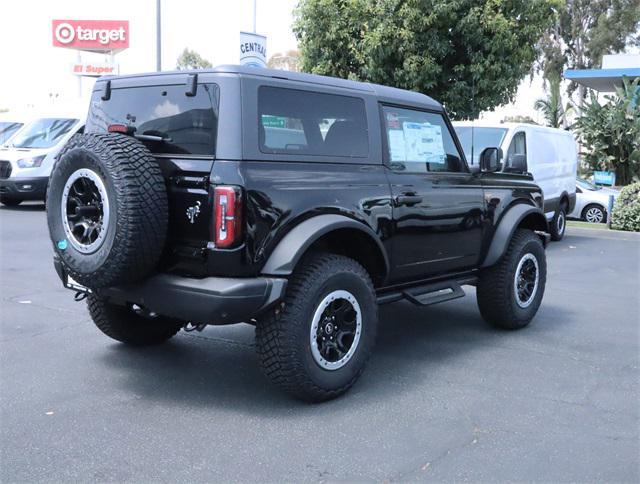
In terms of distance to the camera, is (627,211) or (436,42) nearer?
(627,211)

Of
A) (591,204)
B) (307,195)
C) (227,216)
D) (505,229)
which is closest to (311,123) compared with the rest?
(307,195)

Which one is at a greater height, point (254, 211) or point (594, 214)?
point (254, 211)

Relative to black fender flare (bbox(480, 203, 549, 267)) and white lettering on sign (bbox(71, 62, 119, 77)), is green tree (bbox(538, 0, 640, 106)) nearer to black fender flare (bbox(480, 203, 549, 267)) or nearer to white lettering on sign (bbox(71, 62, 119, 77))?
white lettering on sign (bbox(71, 62, 119, 77))

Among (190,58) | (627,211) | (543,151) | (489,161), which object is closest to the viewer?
(489,161)

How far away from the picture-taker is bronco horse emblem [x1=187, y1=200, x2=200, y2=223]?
13.1 ft

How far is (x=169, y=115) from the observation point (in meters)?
4.37

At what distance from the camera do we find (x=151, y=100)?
4516mm

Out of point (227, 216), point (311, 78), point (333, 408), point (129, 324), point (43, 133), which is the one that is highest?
point (43, 133)

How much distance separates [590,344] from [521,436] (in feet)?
7.40

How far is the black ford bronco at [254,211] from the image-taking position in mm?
3922

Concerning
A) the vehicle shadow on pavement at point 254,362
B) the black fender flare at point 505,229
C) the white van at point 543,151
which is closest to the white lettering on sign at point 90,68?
the white van at point 543,151

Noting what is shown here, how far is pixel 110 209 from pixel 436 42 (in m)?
12.4

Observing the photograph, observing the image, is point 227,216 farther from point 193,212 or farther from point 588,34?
point 588,34

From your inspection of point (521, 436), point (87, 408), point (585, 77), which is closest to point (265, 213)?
point (87, 408)
